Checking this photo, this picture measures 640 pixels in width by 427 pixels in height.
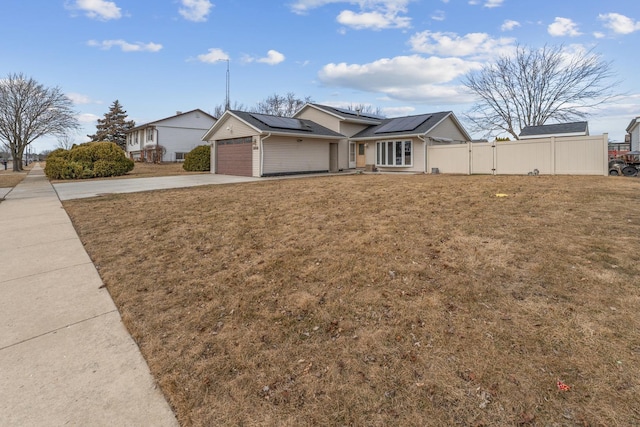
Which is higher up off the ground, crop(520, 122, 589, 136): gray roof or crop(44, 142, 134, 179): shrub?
crop(520, 122, 589, 136): gray roof

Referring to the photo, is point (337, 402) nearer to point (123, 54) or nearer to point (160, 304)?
point (160, 304)

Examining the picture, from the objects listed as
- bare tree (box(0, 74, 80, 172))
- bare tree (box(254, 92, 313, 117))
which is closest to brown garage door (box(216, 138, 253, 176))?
bare tree (box(0, 74, 80, 172))

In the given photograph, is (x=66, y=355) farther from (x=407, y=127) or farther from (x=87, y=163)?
(x=87, y=163)

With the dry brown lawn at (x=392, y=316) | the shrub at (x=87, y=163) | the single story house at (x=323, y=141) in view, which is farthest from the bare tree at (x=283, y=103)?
the dry brown lawn at (x=392, y=316)

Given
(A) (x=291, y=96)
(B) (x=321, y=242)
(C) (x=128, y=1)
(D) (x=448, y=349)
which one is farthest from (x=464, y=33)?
(A) (x=291, y=96)

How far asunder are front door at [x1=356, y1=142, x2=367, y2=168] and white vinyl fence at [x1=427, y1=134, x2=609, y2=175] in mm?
4959

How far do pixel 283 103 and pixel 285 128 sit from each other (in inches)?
1458

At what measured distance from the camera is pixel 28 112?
29344mm

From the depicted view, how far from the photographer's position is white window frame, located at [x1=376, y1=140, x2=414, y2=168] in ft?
63.2

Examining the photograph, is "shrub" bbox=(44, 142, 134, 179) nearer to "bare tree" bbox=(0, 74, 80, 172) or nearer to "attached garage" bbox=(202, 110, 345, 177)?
"attached garage" bbox=(202, 110, 345, 177)

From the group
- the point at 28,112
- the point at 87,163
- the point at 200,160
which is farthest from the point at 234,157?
the point at 28,112

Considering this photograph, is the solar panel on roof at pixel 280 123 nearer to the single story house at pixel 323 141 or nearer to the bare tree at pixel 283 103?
the single story house at pixel 323 141

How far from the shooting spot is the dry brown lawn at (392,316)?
6.49 feet

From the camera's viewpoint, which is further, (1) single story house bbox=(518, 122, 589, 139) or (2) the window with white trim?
(1) single story house bbox=(518, 122, 589, 139)
